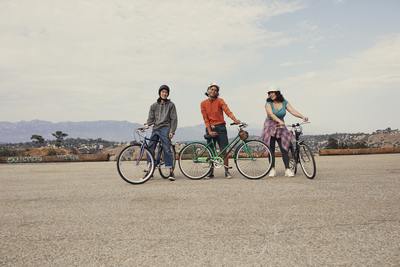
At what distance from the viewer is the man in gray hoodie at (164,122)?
7.20 m

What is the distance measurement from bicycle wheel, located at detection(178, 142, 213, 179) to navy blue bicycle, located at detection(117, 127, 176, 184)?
505 mm

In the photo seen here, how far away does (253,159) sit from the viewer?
714 cm

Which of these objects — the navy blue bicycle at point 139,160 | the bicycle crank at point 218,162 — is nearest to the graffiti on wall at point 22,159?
the navy blue bicycle at point 139,160

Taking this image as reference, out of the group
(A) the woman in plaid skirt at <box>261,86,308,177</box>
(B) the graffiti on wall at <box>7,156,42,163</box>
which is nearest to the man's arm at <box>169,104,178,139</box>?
(A) the woman in plaid skirt at <box>261,86,308,177</box>

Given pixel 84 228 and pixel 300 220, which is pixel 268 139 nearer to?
pixel 300 220

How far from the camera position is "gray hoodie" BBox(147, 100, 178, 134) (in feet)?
24.0

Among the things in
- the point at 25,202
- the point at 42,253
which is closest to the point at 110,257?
the point at 42,253

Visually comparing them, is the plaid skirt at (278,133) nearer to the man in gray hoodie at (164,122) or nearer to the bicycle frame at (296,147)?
the bicycle frame at (296,147)

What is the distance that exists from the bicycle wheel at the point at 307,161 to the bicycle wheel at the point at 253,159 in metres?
0.77

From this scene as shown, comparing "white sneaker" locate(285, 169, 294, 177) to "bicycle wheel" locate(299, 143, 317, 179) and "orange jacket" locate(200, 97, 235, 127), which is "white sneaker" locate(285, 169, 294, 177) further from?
"orange jacket" locate(200, 97, 235, 127)

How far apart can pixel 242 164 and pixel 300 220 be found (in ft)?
12.1

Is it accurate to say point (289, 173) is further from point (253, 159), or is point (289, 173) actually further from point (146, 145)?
point (146, 145)

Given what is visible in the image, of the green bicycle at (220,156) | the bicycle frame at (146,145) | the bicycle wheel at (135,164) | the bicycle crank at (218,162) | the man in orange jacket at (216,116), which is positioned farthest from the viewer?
the man in orange jacket at (216,116)

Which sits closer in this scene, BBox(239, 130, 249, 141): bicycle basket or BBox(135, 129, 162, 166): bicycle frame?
BBox(135, 129, 162, 166): bicycle frame
